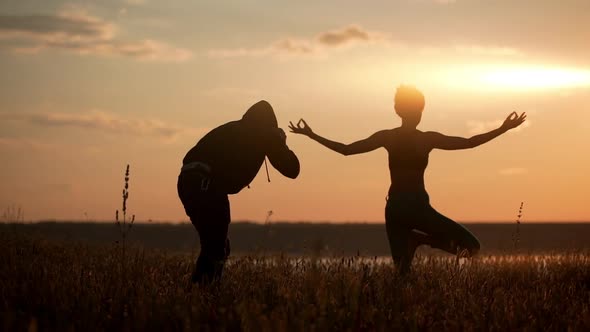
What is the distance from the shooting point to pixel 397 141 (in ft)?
28.8

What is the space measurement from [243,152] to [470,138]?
2.71 m

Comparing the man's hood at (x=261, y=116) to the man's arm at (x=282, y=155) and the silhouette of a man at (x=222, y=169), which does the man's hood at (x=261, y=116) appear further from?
the man's arm at (x=282, y=155)

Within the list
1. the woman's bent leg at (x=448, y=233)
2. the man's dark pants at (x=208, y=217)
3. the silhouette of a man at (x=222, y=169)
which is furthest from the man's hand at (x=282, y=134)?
the woman's bent leg at (x=448, y=233)

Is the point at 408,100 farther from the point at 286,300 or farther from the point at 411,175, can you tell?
the point at 286,300

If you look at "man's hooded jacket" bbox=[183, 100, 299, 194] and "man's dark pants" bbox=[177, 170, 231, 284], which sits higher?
"man's hooded jacket" bbox=[183, 100, 299, 194]


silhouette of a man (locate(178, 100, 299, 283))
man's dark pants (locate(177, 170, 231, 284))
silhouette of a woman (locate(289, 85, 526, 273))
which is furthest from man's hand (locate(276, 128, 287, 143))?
silhouette of a woman (locate(289, 85, 526, 273))

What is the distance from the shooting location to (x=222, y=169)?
7691mm

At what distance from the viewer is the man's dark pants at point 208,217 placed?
7520 millimetres

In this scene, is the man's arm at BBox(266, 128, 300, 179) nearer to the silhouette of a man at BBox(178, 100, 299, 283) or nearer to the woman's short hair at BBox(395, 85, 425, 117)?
the silhouette of a man at BBox(178, 100, 299, 283)

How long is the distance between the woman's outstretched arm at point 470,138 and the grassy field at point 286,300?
1.45 meters

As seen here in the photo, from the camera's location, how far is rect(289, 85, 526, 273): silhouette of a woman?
8.70 meters

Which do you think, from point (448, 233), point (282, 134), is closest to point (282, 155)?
point (282, 134)

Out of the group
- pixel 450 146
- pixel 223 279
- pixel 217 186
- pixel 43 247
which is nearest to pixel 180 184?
pixel 217 186

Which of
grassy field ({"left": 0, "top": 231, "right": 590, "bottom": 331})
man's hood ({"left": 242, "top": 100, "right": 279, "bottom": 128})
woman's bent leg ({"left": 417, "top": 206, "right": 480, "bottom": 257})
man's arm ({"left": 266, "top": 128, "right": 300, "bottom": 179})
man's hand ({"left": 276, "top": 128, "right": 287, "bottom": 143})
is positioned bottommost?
grassy field ({"left": 0, "top": 231, "right": 590, "bottom": 331})
